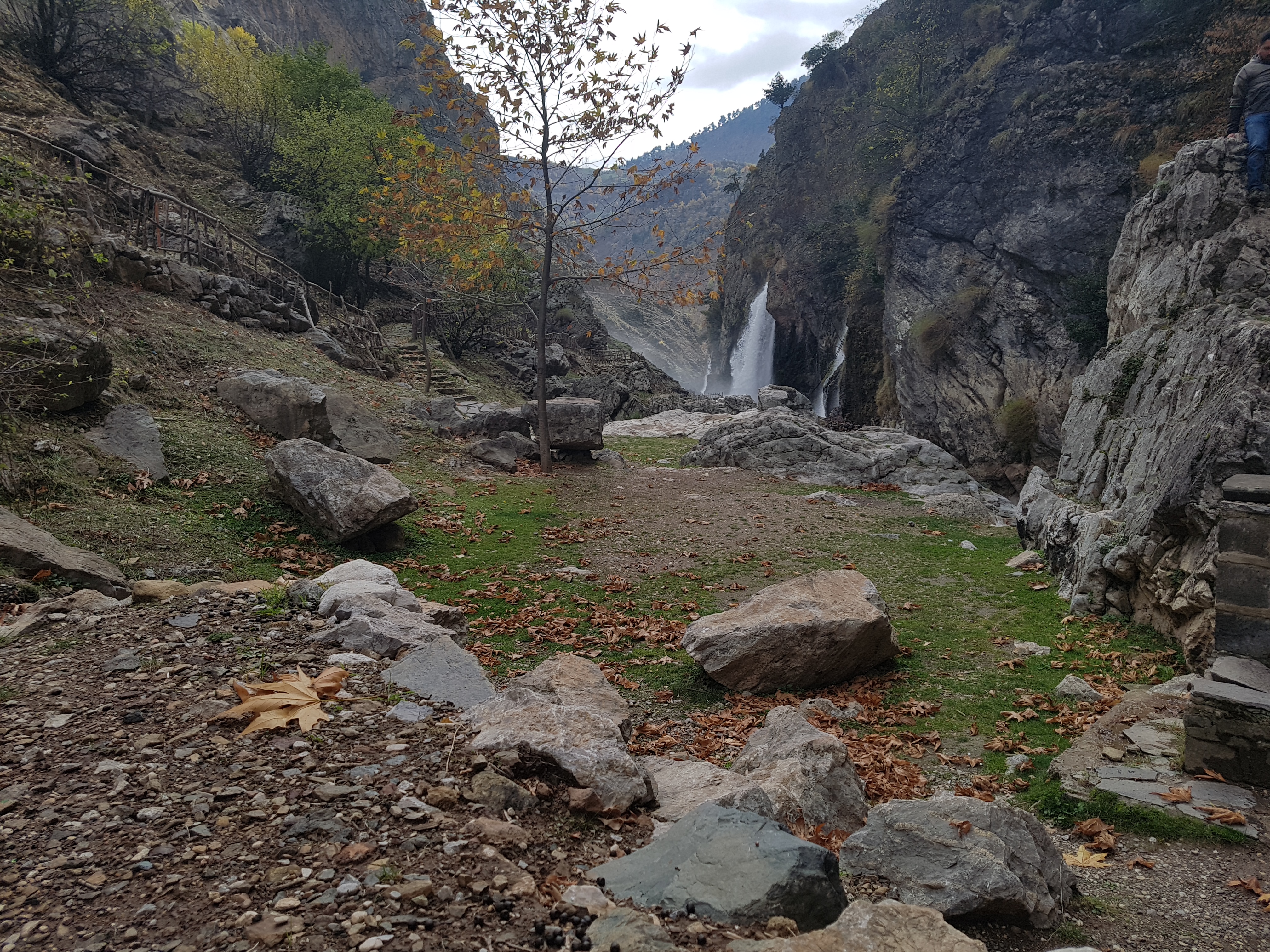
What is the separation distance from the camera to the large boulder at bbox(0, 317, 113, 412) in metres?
8.34

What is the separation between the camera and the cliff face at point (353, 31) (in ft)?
192

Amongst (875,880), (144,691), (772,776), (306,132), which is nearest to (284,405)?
(144,691)

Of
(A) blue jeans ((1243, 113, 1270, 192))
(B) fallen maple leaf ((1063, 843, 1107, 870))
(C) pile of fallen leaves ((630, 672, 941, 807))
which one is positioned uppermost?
(A) blue jeans ((1243, 113, 1270, 192))

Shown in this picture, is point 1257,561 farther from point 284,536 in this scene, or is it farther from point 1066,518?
point 284,536

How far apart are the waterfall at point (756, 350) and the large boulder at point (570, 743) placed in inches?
1825

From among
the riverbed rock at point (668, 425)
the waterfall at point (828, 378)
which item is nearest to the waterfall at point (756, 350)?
the waterfall at point (828, 378)

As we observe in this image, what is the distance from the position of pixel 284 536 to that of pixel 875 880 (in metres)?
8.75

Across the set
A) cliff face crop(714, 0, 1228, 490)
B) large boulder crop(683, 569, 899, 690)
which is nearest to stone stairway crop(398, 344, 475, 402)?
cliff face crop(714, 0, 1228, 490)

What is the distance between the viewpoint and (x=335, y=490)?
10.0 m

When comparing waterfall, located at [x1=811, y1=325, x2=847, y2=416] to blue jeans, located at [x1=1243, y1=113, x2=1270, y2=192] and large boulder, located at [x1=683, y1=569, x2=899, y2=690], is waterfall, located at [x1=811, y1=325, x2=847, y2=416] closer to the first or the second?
blue jeans, located at [x1=1243, y1=113, x2=1270, y2=192]

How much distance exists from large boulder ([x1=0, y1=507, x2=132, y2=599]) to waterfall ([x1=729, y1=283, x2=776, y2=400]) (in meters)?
45.3

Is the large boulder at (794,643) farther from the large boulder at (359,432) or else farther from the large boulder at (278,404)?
the large boulder at (359,432)

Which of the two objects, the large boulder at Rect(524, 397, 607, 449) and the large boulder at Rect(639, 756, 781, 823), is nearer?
the large boulder at Rect(639, 756, 781, 823)

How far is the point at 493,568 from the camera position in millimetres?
10391
